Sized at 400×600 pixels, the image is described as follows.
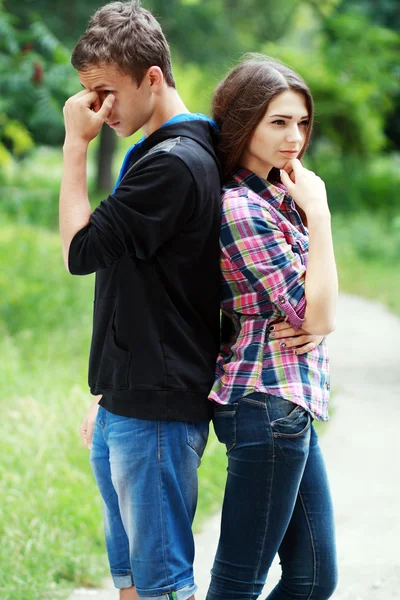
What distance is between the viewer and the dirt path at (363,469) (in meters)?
3.71

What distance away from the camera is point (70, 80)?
21.6 ft

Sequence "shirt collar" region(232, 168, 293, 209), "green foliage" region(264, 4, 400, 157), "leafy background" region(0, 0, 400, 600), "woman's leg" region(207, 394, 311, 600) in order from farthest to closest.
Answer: "green foliage" region(264, 4, 400, 157) < "leafy background" region(0, 0, 400, 600) < "shirt collar" region(232, 168, 293, 209) < "woman's leg" region(207, 394, 311, 600)

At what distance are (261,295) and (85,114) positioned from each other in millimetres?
631

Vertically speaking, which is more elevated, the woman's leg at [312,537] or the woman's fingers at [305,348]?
the woman's fingers at [305,348]

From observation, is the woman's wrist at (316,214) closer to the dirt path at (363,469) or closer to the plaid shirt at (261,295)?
the plaid shirt at (261,295)

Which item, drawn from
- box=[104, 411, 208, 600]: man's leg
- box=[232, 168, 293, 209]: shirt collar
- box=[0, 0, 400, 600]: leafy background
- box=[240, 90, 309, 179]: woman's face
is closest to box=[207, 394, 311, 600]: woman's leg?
box=[104, 411, 208, 600]: man's leg

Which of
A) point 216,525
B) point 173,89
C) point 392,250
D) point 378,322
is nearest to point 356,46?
point 392,250

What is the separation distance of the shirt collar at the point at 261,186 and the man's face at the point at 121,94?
0.94 feet

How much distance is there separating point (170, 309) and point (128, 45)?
653 mm

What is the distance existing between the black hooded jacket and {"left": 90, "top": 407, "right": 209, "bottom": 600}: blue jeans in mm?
51

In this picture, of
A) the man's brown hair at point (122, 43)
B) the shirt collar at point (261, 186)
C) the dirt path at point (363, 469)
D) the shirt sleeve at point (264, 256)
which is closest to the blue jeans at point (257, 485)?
the shirt sleeve at point (264, 256)

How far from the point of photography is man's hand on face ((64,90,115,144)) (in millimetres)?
2223

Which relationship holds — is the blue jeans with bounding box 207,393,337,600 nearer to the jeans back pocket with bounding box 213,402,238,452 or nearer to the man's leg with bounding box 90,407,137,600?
the jeans back pocket with bounding box 213,402,238,452

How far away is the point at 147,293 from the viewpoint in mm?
2209
